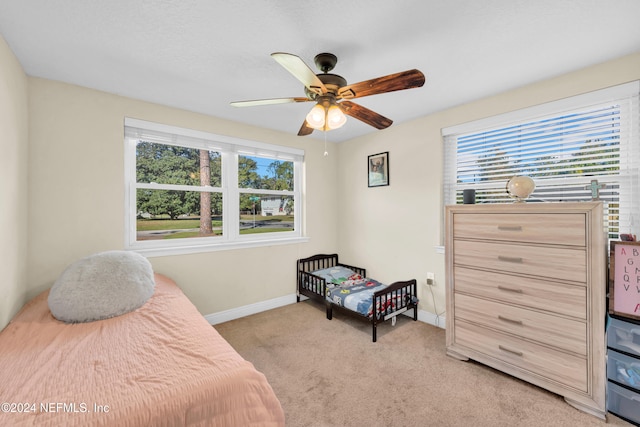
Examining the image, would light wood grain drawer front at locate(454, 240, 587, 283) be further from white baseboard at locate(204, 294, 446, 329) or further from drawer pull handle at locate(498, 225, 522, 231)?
white baseboard at locate(204, 294, 446, 329)

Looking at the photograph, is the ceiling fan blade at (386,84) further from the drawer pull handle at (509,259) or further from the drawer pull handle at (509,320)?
the drawer pull handle at (509,320)

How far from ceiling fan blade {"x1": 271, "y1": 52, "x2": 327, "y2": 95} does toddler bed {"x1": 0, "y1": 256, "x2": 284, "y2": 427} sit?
1501 millimetres

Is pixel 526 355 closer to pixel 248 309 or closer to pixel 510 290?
pixel 510 290

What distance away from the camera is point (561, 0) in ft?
4.47

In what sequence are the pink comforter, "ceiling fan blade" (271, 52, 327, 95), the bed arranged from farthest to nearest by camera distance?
the bed < "ceiling fan blade" (271, 52, 327, 95) < the pink comforter

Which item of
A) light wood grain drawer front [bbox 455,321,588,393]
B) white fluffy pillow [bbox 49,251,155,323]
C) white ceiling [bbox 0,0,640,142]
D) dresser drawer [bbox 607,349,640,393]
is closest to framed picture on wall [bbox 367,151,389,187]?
white ceiling [bbox 0,0,640,142]

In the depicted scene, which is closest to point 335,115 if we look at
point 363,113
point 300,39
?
point 363,113

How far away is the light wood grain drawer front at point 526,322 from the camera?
1.74 meters

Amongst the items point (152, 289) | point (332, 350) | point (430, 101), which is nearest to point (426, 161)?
point (430, 101)

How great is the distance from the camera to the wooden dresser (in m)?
1.68

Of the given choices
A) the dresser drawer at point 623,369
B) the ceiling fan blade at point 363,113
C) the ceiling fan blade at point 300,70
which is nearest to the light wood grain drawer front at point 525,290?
the dresser drawer at point 623,369

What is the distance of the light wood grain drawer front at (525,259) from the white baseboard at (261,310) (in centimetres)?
102

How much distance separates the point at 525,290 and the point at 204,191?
3.20 metres

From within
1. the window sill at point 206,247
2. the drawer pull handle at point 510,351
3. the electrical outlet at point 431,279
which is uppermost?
the window sill at point 206,247
